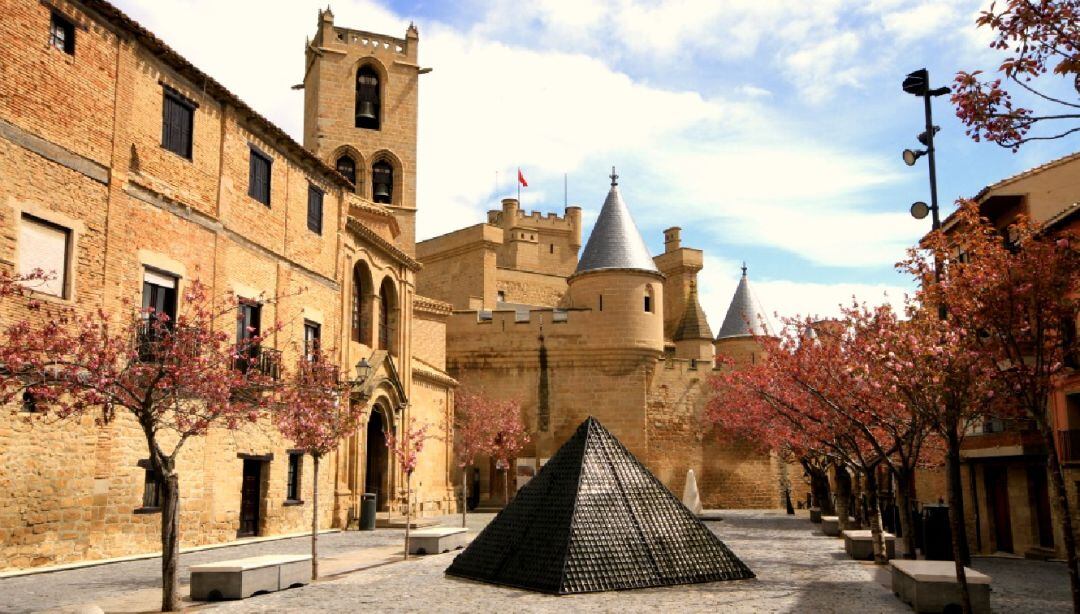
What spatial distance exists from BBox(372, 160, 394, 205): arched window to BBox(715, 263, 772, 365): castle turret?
1783cm

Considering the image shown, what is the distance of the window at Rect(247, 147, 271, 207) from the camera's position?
2089cm

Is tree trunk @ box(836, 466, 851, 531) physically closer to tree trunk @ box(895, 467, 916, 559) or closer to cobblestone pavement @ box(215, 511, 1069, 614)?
cobblestone pavement @ box(215, 511, 1069, 614)

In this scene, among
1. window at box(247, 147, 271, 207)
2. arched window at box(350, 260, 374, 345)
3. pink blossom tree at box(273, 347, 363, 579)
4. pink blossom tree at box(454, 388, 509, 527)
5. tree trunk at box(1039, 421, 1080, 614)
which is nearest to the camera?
tree trunk at box(1039, 421, 1080, 614)

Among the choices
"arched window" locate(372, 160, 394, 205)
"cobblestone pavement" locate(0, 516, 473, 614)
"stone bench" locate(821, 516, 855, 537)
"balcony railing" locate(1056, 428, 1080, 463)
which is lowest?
"stone bench" locate(821, 516, 855, 537)

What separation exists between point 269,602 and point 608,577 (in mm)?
4073

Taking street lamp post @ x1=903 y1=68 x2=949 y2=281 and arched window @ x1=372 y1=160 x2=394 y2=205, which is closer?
street lamp post @ x1=903 y1=68 x2=949 y2=281

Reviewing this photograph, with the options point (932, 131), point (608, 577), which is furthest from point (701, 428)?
point (608, 577)

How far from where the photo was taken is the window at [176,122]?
1781 cm

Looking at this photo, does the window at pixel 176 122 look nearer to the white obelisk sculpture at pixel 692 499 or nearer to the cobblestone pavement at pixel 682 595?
the cobblestone pavement at pixel 682 595

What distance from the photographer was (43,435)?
46.5ft

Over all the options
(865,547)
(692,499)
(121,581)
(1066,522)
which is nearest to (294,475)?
(121,581)

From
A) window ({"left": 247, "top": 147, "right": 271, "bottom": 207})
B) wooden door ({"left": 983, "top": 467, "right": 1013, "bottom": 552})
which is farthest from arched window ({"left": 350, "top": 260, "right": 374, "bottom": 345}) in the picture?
wooden door ({"left": 983, "top": 467, "right": 1013, "bottom": 552})

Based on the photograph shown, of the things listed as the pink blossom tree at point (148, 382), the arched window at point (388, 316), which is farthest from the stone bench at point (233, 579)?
the arched window at point (388, 316)

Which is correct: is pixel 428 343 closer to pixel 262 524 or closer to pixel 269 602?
pixel 262 524
